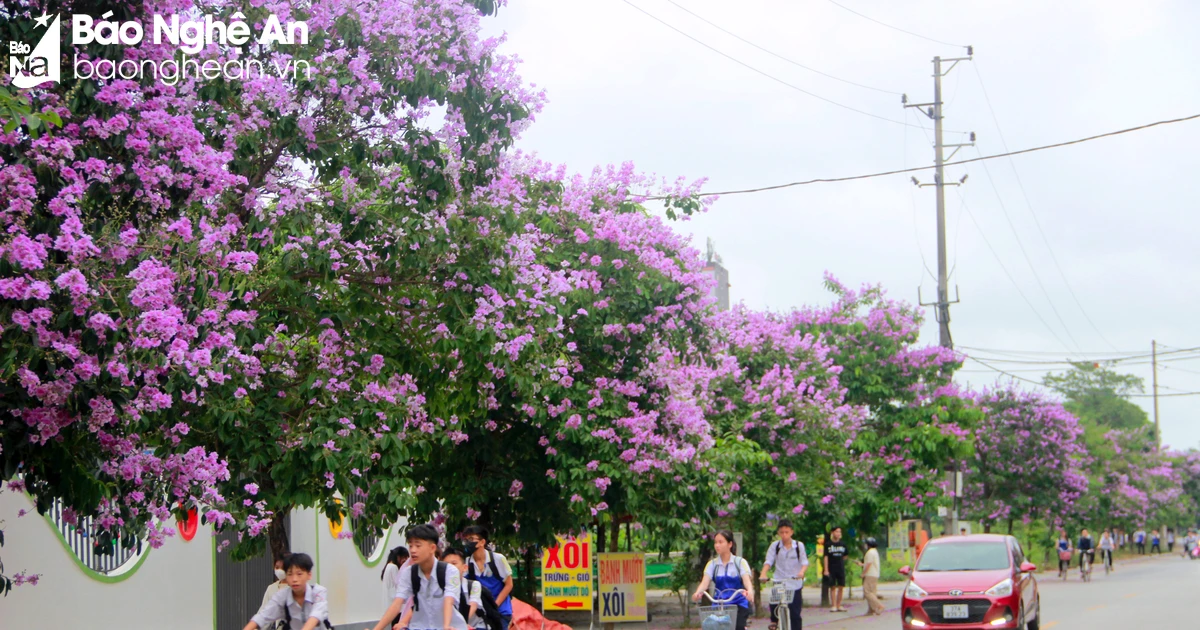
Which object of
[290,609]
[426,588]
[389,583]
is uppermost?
[426,588]

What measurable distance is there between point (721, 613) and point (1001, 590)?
644 centimetres

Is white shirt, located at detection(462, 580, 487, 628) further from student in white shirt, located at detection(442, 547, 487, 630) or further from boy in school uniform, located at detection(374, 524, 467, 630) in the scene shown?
boy in school uniform, located at detection(374, 524, 467, 630)

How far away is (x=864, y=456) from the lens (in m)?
27.7

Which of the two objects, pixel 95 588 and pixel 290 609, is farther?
pixel 95 588

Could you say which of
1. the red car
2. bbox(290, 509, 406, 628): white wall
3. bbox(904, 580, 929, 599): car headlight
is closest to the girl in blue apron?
the red car

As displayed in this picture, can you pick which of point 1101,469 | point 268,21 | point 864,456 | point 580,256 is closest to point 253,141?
point 268,21

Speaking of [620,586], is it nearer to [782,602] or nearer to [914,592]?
[782,602]

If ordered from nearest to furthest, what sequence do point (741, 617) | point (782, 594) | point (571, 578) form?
point (741, 617) → point (782, 594) → point (571, 578)

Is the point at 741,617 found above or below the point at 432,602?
below

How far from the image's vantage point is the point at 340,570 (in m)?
21.8

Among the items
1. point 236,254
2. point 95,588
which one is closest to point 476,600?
point 236,254

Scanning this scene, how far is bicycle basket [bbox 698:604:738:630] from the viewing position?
11.9 meters

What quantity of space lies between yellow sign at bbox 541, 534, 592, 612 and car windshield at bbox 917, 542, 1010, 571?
4637 mm

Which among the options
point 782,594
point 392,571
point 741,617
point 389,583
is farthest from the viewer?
point 782,594
